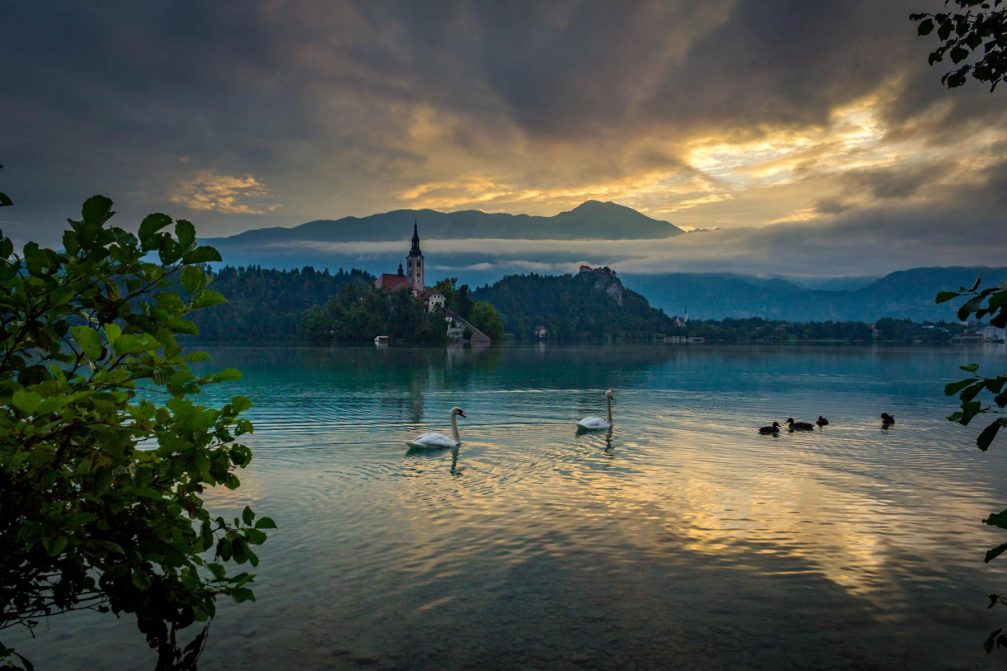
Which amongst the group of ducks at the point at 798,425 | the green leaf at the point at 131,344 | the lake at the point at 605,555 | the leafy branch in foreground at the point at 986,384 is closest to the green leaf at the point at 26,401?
the green leaf at the point at 131,344

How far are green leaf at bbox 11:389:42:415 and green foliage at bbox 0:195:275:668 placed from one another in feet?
1.19

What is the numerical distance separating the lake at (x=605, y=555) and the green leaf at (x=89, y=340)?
7.66m

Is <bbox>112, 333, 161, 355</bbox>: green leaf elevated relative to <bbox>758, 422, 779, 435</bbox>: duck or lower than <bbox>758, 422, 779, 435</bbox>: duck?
elevated

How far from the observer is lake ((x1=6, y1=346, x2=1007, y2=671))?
11148 mm

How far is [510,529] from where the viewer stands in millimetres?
17609

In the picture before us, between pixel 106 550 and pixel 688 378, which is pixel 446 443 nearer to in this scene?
pixel 106 550

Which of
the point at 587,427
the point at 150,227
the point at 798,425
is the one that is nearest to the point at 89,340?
the point at 150,227

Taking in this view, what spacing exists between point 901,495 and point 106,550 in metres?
23.5

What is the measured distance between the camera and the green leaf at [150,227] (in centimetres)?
498

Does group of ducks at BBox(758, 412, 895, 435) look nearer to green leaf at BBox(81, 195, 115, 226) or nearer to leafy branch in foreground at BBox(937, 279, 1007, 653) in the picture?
leafy branch in foreground at BBox(937, 279, 1007, 653)

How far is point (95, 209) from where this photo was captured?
5.00 meters

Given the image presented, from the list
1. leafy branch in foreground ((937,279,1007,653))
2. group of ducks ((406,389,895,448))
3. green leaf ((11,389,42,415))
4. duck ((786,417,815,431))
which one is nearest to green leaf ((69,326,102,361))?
green leaf ((11,389,42,415))

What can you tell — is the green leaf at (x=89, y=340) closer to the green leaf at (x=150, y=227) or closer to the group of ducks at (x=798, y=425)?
the green leaf at (x=150, y=227)

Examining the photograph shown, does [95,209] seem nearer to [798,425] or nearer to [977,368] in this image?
[977,368]
